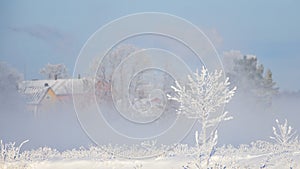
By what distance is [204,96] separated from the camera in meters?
6.06

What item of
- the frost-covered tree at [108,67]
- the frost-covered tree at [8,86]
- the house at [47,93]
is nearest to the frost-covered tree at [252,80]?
the frost-covered tree at [108,67]

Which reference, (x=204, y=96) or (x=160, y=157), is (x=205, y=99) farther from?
(x=160, y=157)

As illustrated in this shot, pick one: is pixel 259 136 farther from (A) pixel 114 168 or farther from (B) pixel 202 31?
(A) pixel 114 168

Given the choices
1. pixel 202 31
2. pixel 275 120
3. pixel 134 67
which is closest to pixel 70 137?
pixel 134 67

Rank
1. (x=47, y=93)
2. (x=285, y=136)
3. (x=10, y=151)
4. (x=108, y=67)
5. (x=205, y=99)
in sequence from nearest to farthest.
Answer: (x=205, y=99) < (x=108, y=67) < (x=285, y=136) < (x=10, y=151) < (x=47, y=93)

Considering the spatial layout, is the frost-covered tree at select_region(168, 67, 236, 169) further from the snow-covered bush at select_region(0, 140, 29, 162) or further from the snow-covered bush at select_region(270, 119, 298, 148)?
the snow-covered bush at select_region(0, 140, 29, 162)

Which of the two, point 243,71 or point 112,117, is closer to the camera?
point 112,117

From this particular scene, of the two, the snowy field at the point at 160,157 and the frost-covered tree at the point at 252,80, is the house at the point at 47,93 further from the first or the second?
the frost-covered tree at the point at 252,80

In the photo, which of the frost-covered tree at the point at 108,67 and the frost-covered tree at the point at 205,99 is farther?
the frost-covered tree at the point at 108,67

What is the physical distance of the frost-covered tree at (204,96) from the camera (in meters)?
6.04

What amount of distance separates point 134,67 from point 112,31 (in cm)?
59

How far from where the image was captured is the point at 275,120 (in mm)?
6477

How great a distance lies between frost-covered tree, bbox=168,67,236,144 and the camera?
6.04 m

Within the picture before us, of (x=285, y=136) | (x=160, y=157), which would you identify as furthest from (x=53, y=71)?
(x=285, y=136)
